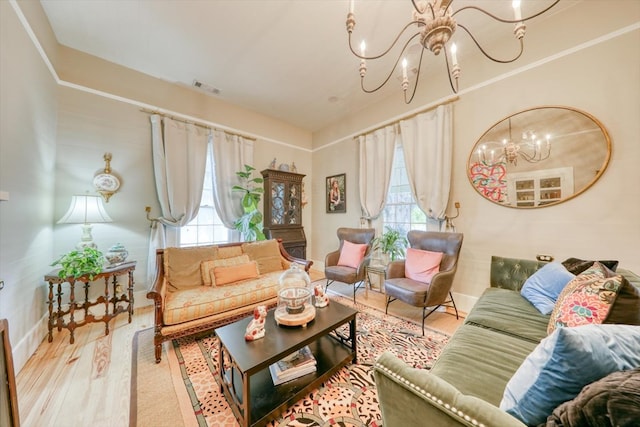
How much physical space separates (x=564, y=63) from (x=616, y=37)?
325 mm

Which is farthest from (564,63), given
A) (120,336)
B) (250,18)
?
(120,336)

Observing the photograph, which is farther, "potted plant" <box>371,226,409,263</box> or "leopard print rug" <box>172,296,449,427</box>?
"potted plant" <box>371,226,409,263</box>

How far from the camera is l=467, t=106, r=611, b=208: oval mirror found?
208 centimetres

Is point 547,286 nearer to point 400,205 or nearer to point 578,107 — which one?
point 578,107

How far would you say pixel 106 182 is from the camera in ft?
9.02

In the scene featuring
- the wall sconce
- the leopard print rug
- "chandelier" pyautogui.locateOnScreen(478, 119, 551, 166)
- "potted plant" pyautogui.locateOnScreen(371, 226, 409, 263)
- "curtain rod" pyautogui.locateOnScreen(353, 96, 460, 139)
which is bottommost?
the leopard print rug

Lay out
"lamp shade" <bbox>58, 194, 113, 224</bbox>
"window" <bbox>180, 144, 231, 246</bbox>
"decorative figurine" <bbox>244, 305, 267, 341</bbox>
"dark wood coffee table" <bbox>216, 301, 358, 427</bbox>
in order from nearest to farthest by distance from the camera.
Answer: "dark wood coffee table" <bbox>216, 301, 358, 427</bbox>
"decorative figurine" <bbox>244, 305, 267, 341</bbox>
"lamp shade" <bbox>58, 194, 113, 224</bbox>
"window" <bbox>180, 144, 231, 246</bbox>

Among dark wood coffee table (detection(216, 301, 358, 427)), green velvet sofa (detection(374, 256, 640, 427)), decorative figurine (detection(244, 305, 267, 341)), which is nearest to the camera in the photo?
green velvet sofa (detection(374, 256, 640, 427))

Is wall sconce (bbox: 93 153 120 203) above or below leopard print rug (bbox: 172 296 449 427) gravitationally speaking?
above

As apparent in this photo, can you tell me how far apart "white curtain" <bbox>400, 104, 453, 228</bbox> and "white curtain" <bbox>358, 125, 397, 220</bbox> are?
297 millimetres

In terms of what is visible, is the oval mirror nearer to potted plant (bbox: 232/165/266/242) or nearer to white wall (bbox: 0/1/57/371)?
potted plant (bbox: 232/165/266/242)

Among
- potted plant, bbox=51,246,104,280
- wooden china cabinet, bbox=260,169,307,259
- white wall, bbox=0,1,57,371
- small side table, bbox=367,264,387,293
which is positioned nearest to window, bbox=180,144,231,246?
wooden china cabinet, bbox=260,169,307,259

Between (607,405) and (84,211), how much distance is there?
374 centimetres

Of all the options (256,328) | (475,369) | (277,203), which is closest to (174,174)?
(277,203)
